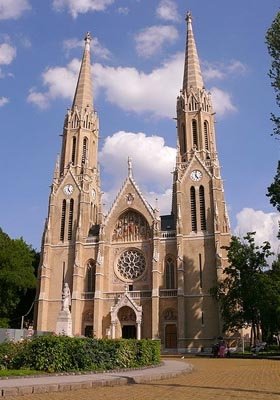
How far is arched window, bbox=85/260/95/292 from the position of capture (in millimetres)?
51381

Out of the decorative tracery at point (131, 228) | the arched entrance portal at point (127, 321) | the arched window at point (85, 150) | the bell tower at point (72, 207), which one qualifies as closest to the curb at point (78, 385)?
the arched entrance portal at point (127, 321)

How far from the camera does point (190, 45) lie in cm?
6194

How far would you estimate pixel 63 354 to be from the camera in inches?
639

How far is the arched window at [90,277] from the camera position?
5138 centimetres

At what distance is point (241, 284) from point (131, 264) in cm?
1563

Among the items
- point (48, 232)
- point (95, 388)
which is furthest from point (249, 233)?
point (95, 388)

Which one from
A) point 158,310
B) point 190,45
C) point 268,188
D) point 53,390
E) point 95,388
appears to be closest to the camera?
point 53,390

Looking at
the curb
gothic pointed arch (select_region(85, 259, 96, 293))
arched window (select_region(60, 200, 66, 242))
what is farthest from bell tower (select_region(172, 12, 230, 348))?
the curb

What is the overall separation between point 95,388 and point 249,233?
Answer: 31077mm

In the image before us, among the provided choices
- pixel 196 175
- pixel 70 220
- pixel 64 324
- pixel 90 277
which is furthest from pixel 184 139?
pixel 64 324

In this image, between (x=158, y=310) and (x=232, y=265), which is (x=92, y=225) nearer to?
(x=158, y=310)

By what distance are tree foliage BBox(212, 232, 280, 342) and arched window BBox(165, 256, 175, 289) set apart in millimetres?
7175

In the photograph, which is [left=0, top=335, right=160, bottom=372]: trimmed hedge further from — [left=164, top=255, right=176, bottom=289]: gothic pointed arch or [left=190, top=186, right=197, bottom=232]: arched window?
[left=190, top=186, right=197, bottom=232]: arched window

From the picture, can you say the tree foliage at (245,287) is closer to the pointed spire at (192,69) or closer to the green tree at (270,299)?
the green tree at (270,299)
